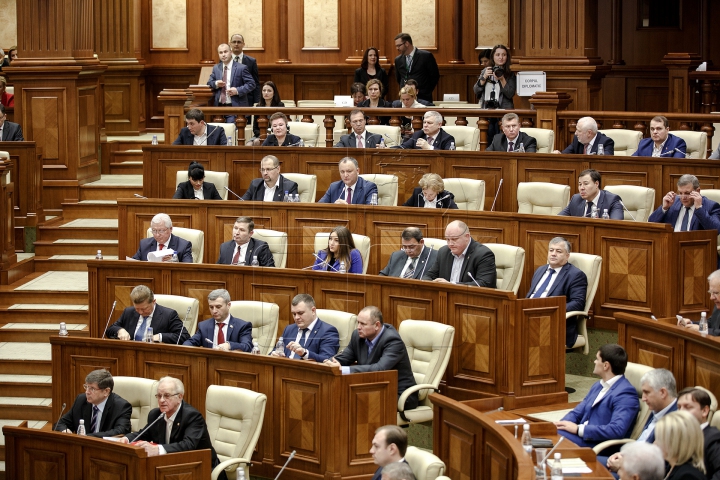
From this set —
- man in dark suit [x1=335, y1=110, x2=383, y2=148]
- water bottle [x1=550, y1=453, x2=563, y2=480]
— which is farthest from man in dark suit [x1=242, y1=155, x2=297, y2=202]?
water bottle [x1=550, y1=453, x2=563, y2=480]

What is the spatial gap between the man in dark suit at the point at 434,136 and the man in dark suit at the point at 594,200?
1.52m

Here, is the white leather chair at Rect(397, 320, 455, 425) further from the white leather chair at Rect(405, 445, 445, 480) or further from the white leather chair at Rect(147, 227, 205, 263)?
the white leather chair at Rect(147, 227, 205, 263)

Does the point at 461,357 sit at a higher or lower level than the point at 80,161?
lower

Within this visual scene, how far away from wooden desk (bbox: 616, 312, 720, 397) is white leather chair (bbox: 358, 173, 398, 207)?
2.66 m

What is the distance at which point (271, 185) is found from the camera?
8375 millimetres

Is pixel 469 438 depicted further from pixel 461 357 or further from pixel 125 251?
pixel 125 251

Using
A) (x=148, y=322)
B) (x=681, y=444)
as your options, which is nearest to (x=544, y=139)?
(x=148, y=322)

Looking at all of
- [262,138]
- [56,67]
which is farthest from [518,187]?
[56,67]

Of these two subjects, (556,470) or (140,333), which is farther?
(140,333)

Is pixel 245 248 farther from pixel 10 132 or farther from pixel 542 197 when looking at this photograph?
pixel 10 132

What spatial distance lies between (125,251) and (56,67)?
234 centimetres

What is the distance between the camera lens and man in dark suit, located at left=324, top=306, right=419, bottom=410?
20.1 ft

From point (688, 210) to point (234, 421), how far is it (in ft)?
10.2

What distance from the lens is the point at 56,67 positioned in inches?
386
